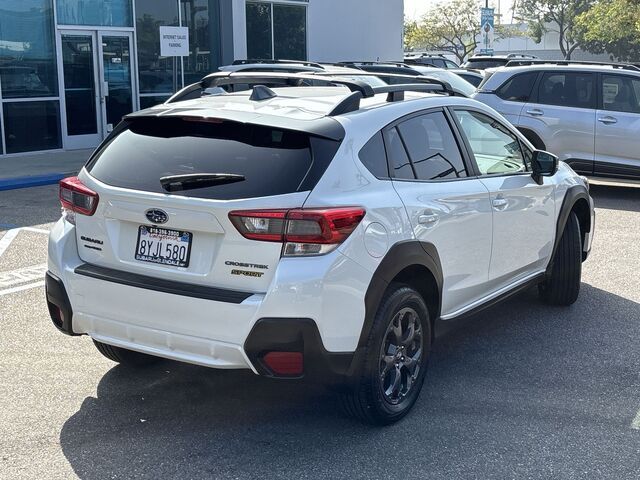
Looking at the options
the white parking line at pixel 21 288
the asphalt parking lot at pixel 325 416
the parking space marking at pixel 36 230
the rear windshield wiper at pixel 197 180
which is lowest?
the asphalt parking lot at pixel 325 416

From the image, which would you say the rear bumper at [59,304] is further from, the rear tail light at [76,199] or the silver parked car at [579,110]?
the silver parked car at [579,110]

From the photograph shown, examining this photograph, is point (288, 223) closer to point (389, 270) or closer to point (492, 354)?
point (389, 270)

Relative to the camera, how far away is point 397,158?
4555 mm

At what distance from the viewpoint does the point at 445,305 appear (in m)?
4.86

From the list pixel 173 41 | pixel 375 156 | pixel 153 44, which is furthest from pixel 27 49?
pixel 375 156

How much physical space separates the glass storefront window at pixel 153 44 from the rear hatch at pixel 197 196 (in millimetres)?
14173

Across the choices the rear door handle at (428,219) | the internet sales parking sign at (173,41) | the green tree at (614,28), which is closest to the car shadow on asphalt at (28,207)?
the internet sales parking sign at (173,41)

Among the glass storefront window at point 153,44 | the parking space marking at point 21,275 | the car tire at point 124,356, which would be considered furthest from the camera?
the glass storefront window at point 153,44

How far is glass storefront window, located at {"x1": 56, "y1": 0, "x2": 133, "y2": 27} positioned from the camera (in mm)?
16266

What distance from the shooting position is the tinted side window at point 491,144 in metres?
5.39

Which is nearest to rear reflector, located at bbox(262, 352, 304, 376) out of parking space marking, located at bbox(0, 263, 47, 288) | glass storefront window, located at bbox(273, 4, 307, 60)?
parking space marking, located at bbox(0, 263, 47, 288)

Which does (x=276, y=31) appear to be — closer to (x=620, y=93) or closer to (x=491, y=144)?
(x=620, y=93)

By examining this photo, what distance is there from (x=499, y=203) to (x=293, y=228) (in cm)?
192

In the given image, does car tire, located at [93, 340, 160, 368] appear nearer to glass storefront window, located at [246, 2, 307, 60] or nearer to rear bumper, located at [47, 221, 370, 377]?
rear bumper, located at [47, 221, 370, 377]
